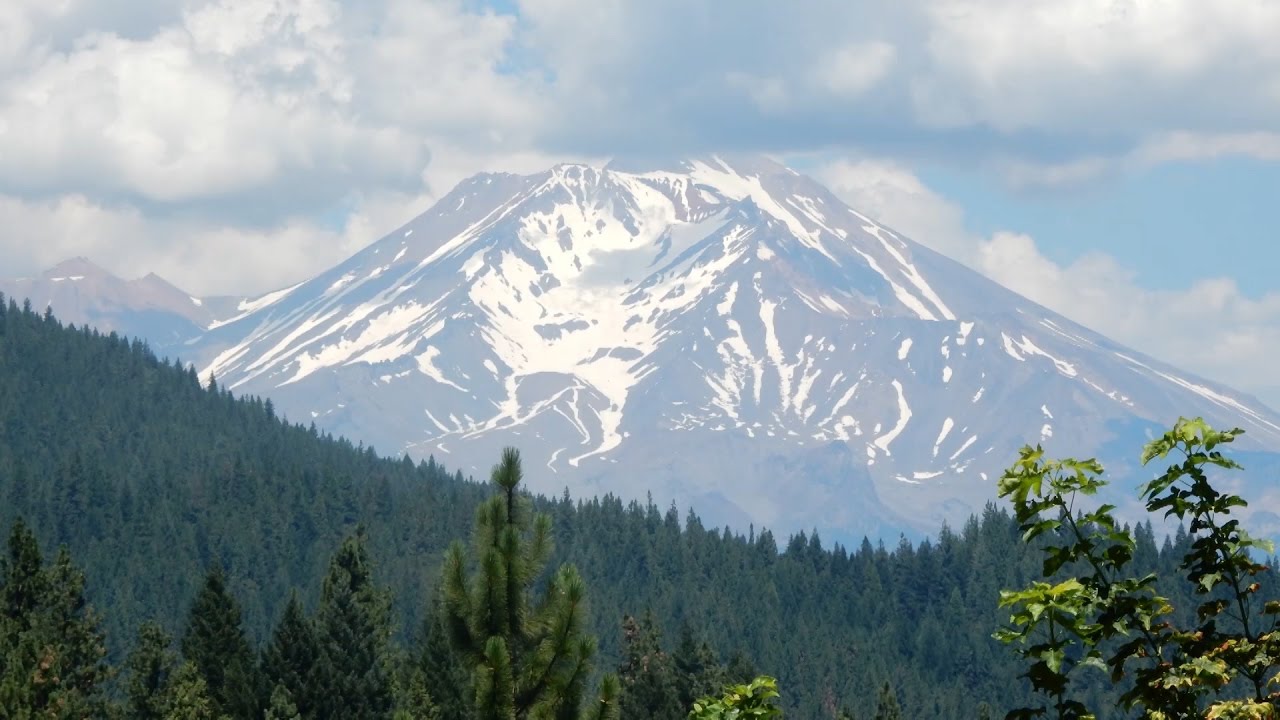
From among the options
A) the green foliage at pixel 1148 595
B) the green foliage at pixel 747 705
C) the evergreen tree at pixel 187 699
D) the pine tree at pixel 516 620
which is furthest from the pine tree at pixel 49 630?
the green foliage at pixel 1148 595

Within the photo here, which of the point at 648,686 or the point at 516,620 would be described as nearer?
the point at 516,620

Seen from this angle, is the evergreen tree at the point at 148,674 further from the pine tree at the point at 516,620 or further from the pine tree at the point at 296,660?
the pine tree at the point at 516,620

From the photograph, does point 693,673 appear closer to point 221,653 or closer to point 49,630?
point 221,653

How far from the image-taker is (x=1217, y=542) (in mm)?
15758

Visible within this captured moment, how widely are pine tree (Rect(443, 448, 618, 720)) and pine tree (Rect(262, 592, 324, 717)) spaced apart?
67.1m

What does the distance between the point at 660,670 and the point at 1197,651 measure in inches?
4654

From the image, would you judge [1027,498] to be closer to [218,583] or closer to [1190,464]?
[1190,464]

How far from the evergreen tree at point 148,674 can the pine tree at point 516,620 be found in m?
61.4

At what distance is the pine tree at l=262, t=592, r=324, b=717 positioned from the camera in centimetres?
9862

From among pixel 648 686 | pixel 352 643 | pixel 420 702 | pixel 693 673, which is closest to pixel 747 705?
pixel 420 702

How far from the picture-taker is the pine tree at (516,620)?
32312mm

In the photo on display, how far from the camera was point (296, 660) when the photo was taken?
100438 millimetres

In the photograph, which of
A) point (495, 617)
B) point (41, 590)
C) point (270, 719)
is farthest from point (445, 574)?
point (41, 590)

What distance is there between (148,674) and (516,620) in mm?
64674
